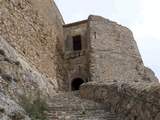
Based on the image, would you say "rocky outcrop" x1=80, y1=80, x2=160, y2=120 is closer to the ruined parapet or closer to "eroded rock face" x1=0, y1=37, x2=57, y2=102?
"eroded rock face" x1=0, y1=37, x2=57, y2=102

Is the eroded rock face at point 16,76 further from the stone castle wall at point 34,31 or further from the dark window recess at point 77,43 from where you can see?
the dark window recess at point 77,43

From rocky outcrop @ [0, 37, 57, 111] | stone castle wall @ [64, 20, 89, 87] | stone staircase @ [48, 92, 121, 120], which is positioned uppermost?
stone castle wall @ [64, 20, 89, 87]

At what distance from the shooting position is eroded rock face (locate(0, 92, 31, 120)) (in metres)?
6.35

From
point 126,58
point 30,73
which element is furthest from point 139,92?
point 126,58

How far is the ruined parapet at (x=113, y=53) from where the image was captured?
16281mm

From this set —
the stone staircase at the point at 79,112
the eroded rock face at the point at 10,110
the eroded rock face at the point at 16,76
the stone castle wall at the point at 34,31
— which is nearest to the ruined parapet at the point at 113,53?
the stone castle wall at the point at 34,31

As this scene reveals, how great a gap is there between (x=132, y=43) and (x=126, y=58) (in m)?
1.33

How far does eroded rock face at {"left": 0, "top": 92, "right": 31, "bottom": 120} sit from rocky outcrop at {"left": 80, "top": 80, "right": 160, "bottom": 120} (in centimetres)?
228

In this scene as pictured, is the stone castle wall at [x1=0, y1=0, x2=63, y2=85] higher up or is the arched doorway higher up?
the stone castle wall at [x1=0, y1=0, x2=63, y2=85]

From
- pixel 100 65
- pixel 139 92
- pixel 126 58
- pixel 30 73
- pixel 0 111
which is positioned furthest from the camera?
pixel 126 58

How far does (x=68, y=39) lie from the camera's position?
18234 mm

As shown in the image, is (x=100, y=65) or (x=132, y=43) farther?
(x=132, y=43)

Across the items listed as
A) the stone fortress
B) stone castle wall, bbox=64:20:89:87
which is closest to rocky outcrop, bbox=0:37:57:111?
the stone fortress

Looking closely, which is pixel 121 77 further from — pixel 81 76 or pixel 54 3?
pixel 54 3
